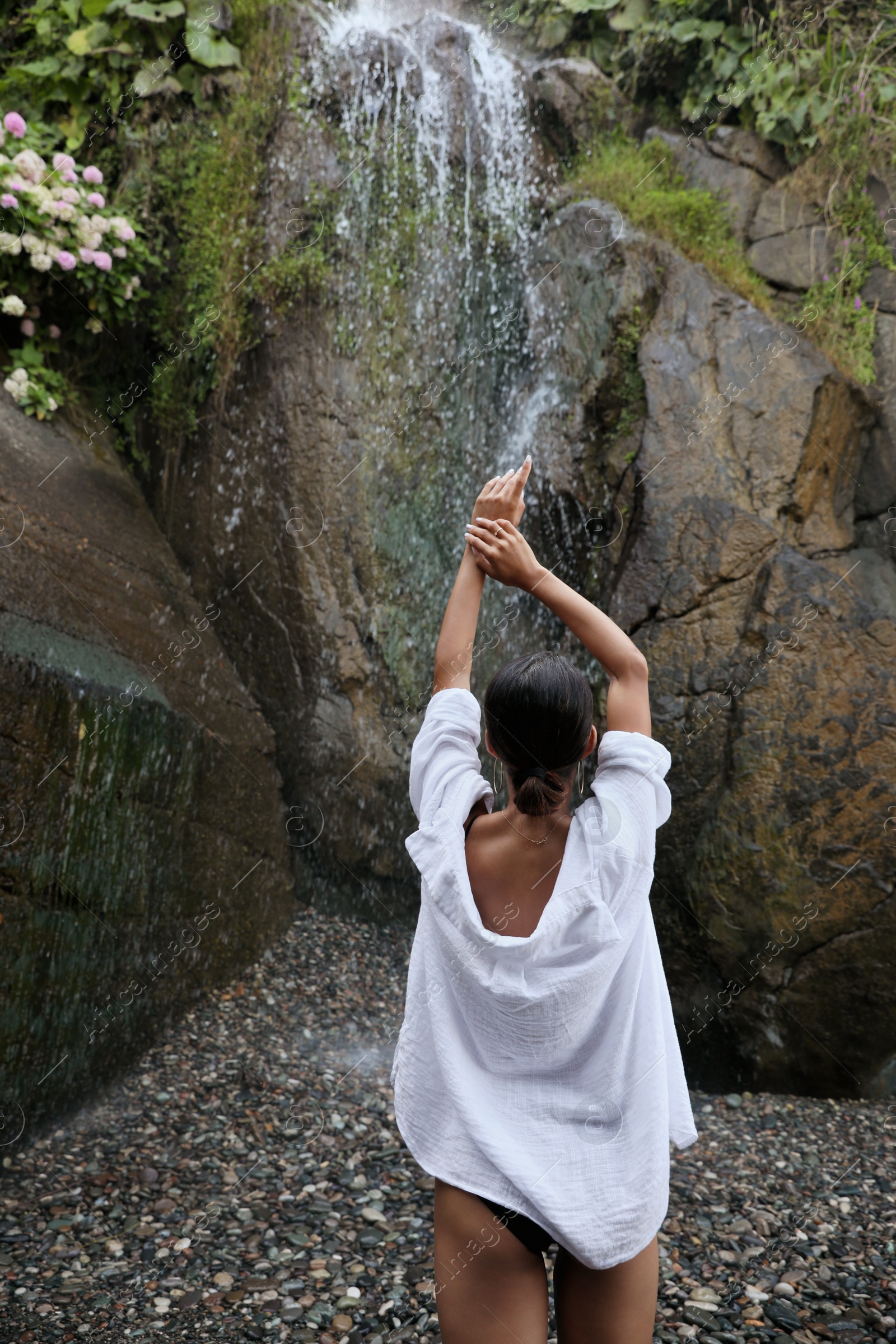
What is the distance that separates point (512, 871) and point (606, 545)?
12.6ft

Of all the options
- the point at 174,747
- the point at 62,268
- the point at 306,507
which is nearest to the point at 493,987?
the point at 174,747

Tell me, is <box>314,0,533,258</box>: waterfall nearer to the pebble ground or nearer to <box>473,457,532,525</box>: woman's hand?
<box>473,457,532,525</box>: woman's hand

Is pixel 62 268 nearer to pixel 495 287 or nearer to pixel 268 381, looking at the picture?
pixel 268 381

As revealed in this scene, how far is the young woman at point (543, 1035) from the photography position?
1.44 m

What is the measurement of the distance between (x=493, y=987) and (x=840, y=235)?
5.80 metres

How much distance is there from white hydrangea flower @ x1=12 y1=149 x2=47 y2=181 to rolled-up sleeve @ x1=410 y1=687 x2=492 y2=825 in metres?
4.75

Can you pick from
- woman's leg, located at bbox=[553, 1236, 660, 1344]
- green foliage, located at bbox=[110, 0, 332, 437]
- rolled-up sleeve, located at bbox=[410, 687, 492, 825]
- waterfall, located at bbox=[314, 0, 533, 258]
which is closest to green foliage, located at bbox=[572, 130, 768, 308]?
waterfall, located at bbox=[314, 0, 533, 258]

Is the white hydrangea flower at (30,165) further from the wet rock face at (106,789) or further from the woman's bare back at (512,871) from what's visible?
the woman's bare back at (512,871)

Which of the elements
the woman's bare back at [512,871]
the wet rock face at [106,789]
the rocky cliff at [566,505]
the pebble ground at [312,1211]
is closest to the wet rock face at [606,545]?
the rocky cliff at [566,505]

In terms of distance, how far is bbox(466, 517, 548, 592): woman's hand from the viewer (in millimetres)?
1660

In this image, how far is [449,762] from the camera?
1.61 meters

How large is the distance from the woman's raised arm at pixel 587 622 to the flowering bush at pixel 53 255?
4.41 metres

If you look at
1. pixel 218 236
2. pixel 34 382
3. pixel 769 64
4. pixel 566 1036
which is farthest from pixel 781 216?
pixel 566 1036

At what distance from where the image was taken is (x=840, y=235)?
18.9ft
